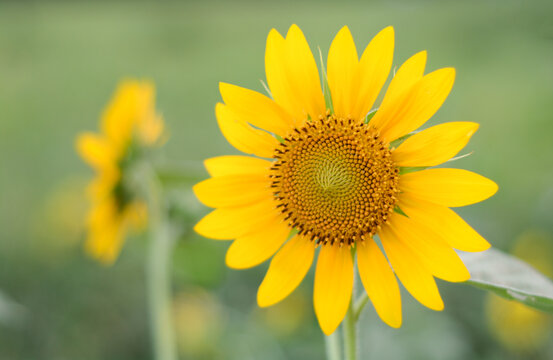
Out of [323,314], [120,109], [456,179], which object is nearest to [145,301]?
[120,109]

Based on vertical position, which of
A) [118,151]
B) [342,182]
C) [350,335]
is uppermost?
[118,151]

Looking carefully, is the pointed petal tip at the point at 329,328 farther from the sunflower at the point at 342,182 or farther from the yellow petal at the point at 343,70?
the yellow petal at the point at 343,70

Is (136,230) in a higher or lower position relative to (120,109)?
lower

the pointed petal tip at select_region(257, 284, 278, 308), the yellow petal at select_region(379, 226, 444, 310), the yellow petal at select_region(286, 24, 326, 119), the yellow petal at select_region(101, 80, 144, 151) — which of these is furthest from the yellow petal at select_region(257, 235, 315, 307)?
the yellow petal at select_region(101, 80, 144, 151)

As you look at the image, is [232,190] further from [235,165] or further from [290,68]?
[290,68]

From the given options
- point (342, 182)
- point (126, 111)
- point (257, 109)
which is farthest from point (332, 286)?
point (126, 111)

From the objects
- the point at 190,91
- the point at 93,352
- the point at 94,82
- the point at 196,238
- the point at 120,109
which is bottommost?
the point at 93,352

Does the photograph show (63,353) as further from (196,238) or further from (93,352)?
(196,238)
